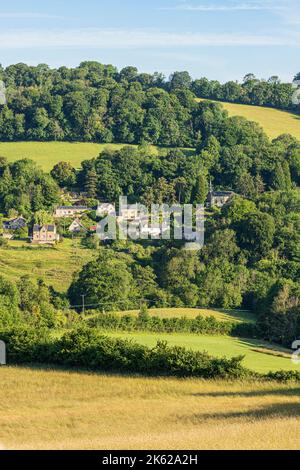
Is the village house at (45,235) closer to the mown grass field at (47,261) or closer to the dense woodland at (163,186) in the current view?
the mown grass field at (47,261)

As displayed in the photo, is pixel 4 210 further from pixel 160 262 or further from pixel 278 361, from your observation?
pixel 278 361

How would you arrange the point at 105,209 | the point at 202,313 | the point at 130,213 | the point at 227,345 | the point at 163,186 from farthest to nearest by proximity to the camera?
the point at 163,186 → the point at 130,213 → the point at 105,209 → the point at 202,313 → the point at 227,345

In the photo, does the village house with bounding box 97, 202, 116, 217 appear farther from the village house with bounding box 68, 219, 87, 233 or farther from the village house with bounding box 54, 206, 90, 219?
the village house with bounding box 68, 219, 87, 233

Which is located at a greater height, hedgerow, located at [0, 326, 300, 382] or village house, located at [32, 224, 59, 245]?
hedgerow, located at [0, 326, 300, 382]

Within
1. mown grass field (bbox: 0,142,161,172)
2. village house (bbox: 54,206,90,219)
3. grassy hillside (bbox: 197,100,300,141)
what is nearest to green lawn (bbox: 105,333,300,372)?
village house (bbox: 54,206,90,219)

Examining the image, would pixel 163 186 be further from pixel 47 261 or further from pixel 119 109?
pixel 119 109

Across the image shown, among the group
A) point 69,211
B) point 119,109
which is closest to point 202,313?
point 69,211

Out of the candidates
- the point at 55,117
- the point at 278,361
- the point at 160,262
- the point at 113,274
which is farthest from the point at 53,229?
the point at 55,117
